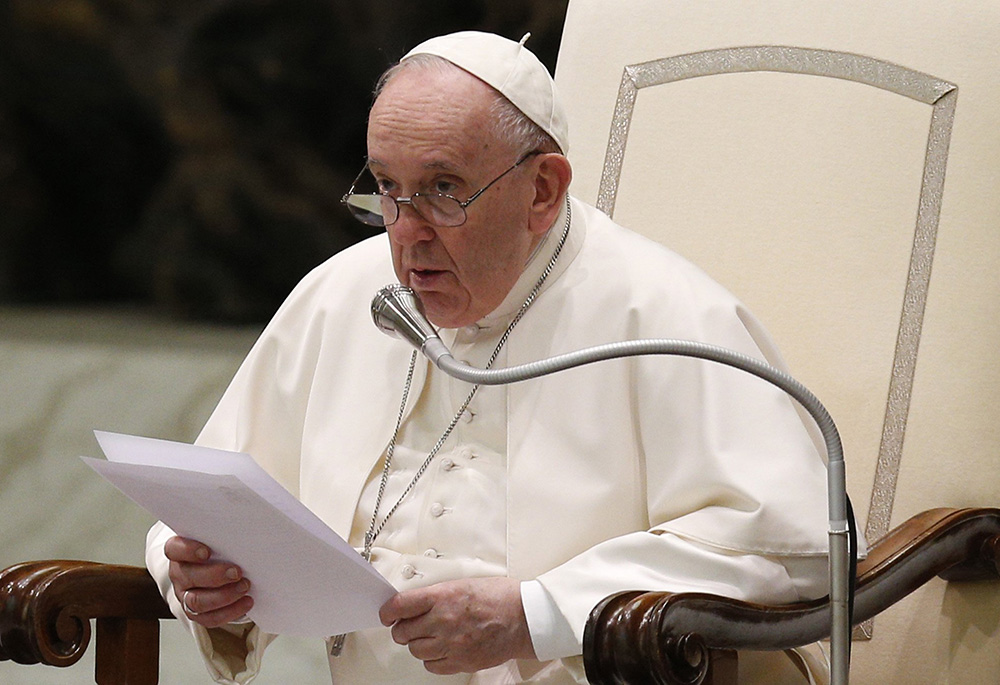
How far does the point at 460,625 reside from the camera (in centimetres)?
Answer: 200

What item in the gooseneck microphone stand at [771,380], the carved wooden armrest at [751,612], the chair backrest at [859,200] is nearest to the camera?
the gooseneck microphone stand at [771,380]

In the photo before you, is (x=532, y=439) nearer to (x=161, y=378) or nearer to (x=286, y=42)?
(x=161, y=378)

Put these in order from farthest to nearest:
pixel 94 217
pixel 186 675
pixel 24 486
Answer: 1. pixel 94 217
2. pixel 24 486
3. pixel 186 675

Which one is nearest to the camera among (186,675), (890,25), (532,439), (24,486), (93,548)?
(532,439)

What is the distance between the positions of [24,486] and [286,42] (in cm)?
244

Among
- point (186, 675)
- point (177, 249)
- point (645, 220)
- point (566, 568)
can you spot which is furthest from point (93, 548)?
point (566, 568)

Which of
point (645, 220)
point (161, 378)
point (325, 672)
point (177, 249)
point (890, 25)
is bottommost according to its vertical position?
point (325, 672)

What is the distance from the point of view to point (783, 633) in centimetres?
197

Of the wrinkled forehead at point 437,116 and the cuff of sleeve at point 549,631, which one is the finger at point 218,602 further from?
the wrinkled forehead at point 437,116

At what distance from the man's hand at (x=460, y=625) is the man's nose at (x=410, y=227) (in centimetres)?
56

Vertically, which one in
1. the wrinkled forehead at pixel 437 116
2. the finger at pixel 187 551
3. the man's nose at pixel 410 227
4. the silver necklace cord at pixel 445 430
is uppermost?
the wrinkled forehead at pixel 437 116

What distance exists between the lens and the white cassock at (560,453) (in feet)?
6.86

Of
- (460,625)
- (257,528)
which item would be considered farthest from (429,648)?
(257,528)

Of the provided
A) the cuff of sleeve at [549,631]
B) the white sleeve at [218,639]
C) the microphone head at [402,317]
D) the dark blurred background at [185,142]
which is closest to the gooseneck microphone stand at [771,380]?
the microphone head at [402,317]
